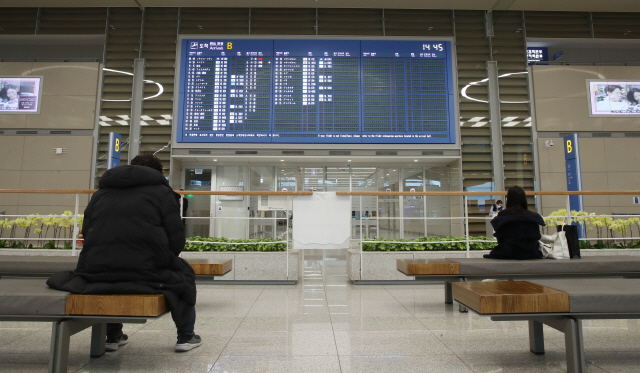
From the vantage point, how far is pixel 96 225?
2.03 metres

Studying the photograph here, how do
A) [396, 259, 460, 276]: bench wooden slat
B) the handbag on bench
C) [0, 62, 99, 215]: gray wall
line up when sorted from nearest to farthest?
[396, 259, 460, 276]: bench wooden slat, the handbag on bench, [0, 62, 99, 215]: gray wall

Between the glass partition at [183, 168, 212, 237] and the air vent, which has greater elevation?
the air vent

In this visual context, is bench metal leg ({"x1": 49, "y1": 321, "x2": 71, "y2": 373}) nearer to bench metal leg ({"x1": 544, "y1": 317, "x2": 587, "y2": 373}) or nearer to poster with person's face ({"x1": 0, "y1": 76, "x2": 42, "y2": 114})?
bench metal leg ({"x1": 544, "y1": 317, "x2": 587, "y2": 373})

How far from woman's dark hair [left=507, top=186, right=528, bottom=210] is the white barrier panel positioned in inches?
81.0

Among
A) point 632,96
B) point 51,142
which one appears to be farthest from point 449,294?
point 51,142

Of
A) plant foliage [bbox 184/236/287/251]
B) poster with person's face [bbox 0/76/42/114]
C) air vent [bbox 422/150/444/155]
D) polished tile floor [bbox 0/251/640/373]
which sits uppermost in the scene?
poster with person's face [bbox 0/76/42/114]

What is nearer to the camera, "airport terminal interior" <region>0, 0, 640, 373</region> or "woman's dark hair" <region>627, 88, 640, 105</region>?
"airport terminal interior" <region>0, 0, 640, 373</region>

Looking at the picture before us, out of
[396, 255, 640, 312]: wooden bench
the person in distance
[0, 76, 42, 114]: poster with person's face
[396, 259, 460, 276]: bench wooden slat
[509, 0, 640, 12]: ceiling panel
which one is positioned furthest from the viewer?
[509, 0, 640, 12]: ceiling panel

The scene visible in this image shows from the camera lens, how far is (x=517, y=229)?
3199mm

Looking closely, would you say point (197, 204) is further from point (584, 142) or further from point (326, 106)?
point (584, 142)

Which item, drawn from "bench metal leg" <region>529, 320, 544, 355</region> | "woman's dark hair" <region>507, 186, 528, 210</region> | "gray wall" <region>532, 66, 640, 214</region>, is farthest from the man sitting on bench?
"gray wall" <region>532, 66, 640, 214</region>

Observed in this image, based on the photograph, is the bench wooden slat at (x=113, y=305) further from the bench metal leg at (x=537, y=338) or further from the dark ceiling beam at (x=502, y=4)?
the dark ceiling beam at (x=502, y=4)

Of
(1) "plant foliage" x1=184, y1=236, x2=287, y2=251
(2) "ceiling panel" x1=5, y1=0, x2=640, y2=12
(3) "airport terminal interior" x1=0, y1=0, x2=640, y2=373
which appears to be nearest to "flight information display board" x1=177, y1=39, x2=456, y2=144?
(3) "airport terminal interior" x1=0, y1=0, x2=640, y2=373

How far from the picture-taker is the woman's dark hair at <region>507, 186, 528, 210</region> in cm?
313
